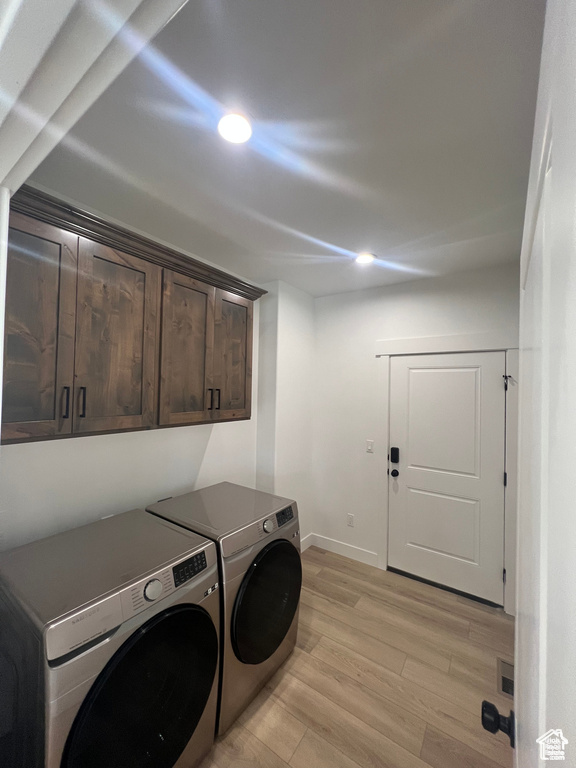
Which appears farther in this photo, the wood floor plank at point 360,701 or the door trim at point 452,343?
the door trim at point 452,343

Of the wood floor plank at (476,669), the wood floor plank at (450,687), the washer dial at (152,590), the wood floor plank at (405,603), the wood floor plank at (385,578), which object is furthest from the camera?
the wood floor plank at (385,578)

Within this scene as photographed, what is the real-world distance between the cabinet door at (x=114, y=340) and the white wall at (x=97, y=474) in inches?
16.7

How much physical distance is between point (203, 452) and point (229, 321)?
104 cm

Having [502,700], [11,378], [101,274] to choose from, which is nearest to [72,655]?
[11,378]

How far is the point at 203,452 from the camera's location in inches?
91.7

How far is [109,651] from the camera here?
0.94 meters

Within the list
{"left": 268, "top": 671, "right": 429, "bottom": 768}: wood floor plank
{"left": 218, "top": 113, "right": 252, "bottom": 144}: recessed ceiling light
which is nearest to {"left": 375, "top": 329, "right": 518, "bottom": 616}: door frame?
{"left": 268, "top": 671, "right": 429, "bottom": 768}: wood floor plank

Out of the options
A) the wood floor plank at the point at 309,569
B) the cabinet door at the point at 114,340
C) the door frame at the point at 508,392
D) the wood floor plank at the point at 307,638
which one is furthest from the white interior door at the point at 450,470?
the cabinet door at the point at 114,340

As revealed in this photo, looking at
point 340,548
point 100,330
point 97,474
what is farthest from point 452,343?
point 97,474

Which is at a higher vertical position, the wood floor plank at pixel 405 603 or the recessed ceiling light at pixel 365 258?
the recessed ceiling light at pixel 365 258

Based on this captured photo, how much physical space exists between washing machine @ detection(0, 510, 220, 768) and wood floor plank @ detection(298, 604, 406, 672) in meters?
0.94

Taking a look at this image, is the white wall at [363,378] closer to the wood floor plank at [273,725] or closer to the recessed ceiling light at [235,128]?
the wood floor plank at [273,725]

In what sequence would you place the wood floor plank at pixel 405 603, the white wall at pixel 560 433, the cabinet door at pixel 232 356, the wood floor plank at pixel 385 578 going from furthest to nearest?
the wood floor plank at pixel 385 578 < the wood floor plank at pixel 405 603 < the cabinet door at pixel 232 356 < the white wall at pixel 560 433

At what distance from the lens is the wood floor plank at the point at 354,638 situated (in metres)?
1.81
